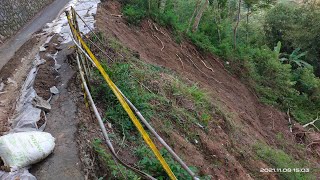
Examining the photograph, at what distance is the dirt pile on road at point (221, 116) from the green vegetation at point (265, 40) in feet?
1.82

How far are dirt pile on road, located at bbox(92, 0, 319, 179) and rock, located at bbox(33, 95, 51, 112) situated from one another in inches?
77.8

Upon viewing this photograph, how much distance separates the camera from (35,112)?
5691mm

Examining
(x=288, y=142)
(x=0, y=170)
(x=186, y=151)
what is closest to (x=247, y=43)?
(x=288, y=142)

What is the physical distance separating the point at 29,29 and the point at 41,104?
25.5ft

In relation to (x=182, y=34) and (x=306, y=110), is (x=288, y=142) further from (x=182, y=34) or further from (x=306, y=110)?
(x=182, y=34)

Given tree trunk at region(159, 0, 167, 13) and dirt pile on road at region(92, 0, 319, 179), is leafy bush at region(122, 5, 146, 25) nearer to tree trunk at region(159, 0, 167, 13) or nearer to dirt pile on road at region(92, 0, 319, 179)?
dirt pile on road at region(92, 0, 319, 179)

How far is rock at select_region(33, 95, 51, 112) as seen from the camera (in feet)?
19.3

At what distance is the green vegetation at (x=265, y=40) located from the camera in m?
14.4

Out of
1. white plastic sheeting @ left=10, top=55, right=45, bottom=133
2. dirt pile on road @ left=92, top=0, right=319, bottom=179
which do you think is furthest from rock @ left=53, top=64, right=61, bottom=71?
dirt pile on road @ left=92, top=0, right=319, bottom=179

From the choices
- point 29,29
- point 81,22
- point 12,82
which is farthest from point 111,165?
point 29,29

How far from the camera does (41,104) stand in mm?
5953

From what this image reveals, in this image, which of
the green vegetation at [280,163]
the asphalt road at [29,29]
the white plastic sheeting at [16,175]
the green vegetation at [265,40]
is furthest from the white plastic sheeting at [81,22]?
the green vegetation at [280,163]

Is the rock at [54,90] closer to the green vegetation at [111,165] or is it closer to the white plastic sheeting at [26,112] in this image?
the white plastic sheeting at [26,112]

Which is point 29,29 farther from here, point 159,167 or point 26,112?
point 159,167
